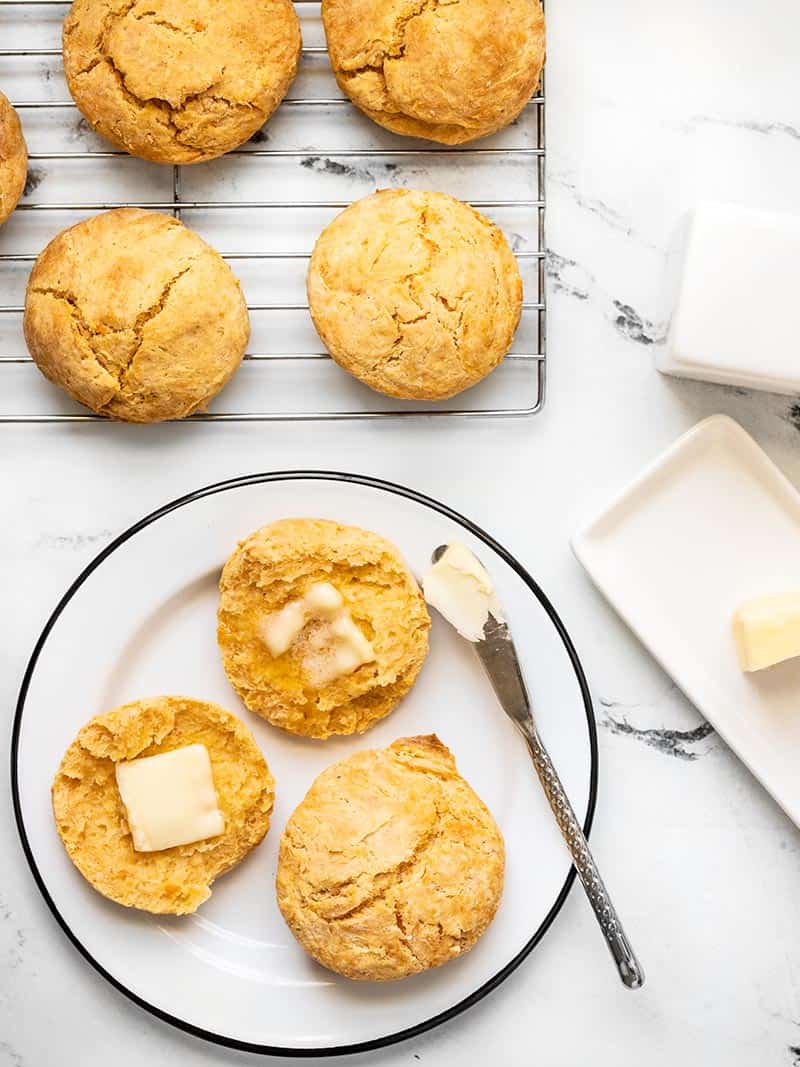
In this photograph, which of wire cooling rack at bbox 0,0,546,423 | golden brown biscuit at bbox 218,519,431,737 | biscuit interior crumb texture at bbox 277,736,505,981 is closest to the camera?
biscuit interior crumb texture at bbox 277,736,505,981

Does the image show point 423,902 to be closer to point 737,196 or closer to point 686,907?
point 686,907

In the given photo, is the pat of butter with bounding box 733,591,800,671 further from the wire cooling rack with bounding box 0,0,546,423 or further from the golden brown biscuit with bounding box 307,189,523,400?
the golden brown biscuit with bounding box 307,189,523,400

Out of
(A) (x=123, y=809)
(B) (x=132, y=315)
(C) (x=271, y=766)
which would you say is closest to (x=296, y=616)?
(C) (x=271, y=766)

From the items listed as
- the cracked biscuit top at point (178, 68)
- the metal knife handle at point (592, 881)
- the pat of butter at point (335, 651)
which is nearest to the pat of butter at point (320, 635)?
the pat of butter at point (335, 651)

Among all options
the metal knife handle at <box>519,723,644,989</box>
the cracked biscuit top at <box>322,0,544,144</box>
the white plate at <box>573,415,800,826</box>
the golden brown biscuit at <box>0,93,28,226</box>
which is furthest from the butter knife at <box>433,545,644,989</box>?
the golden brown biscuit at <box>0,93,28,226</box>

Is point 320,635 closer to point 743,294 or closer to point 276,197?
point 276,197

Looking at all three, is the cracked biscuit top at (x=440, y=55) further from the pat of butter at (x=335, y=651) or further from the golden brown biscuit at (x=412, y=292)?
the pat of butter at (x=335, y=651)

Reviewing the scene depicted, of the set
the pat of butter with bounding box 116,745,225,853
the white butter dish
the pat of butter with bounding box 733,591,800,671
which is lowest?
the pat of butter with bounding box 116,745,225,853
